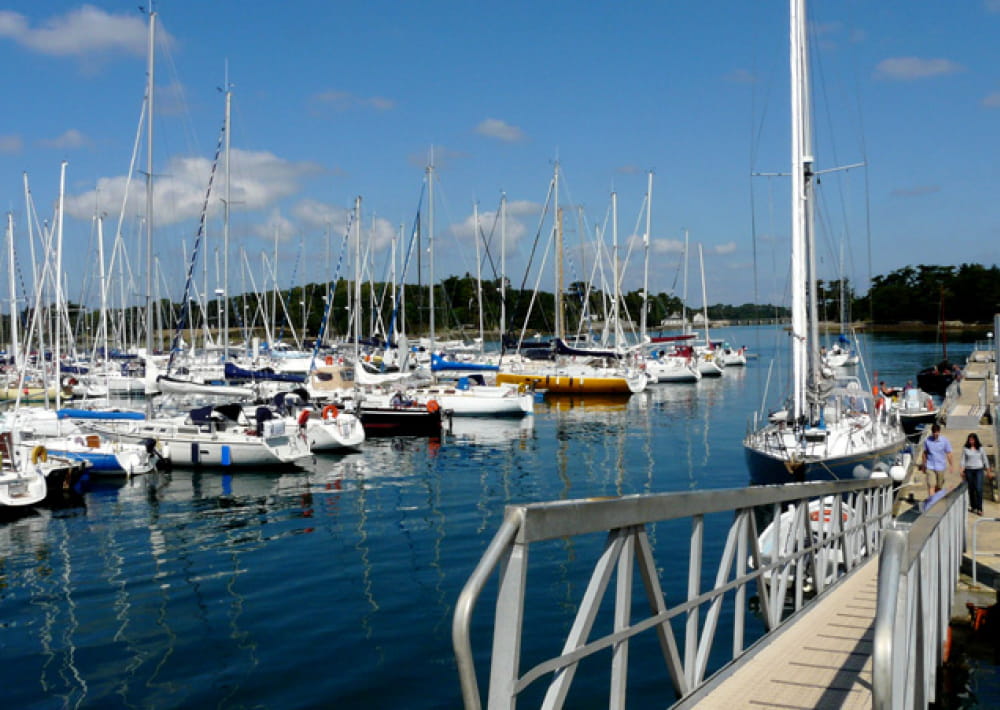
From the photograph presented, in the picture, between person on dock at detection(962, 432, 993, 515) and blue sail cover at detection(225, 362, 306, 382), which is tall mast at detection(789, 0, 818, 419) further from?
blue sail cover at detection(225, 362, 306, 382)

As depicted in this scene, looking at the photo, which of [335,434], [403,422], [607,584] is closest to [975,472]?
[607,584]

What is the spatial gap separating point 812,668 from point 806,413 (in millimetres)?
20090

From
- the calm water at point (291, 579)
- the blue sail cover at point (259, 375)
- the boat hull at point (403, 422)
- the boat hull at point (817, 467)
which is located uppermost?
the blue sail cover at point (259, 375)

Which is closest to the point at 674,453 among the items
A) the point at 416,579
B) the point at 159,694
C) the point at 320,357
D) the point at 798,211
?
the point at 798,211

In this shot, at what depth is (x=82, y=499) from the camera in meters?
26.8

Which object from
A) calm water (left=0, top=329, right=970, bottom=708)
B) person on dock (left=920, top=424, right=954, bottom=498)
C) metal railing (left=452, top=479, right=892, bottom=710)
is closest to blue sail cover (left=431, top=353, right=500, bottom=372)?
calm water (left=0, top=329, right=970, bottom=708)

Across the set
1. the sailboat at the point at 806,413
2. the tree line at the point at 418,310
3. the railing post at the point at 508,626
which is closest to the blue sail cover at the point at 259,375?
the tree line at the point at 418,310

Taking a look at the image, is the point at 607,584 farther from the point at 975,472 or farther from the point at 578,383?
the point at 578,383

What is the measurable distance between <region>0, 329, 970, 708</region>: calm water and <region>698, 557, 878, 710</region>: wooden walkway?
4.05 meters

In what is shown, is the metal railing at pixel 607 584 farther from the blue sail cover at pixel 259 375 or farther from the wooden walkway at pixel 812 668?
the blue sail cover at pixel 259 375

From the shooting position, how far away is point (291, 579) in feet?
58.6

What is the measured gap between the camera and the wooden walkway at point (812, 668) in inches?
223

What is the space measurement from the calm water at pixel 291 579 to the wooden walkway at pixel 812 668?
4050 mm

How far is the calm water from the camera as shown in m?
12.5
